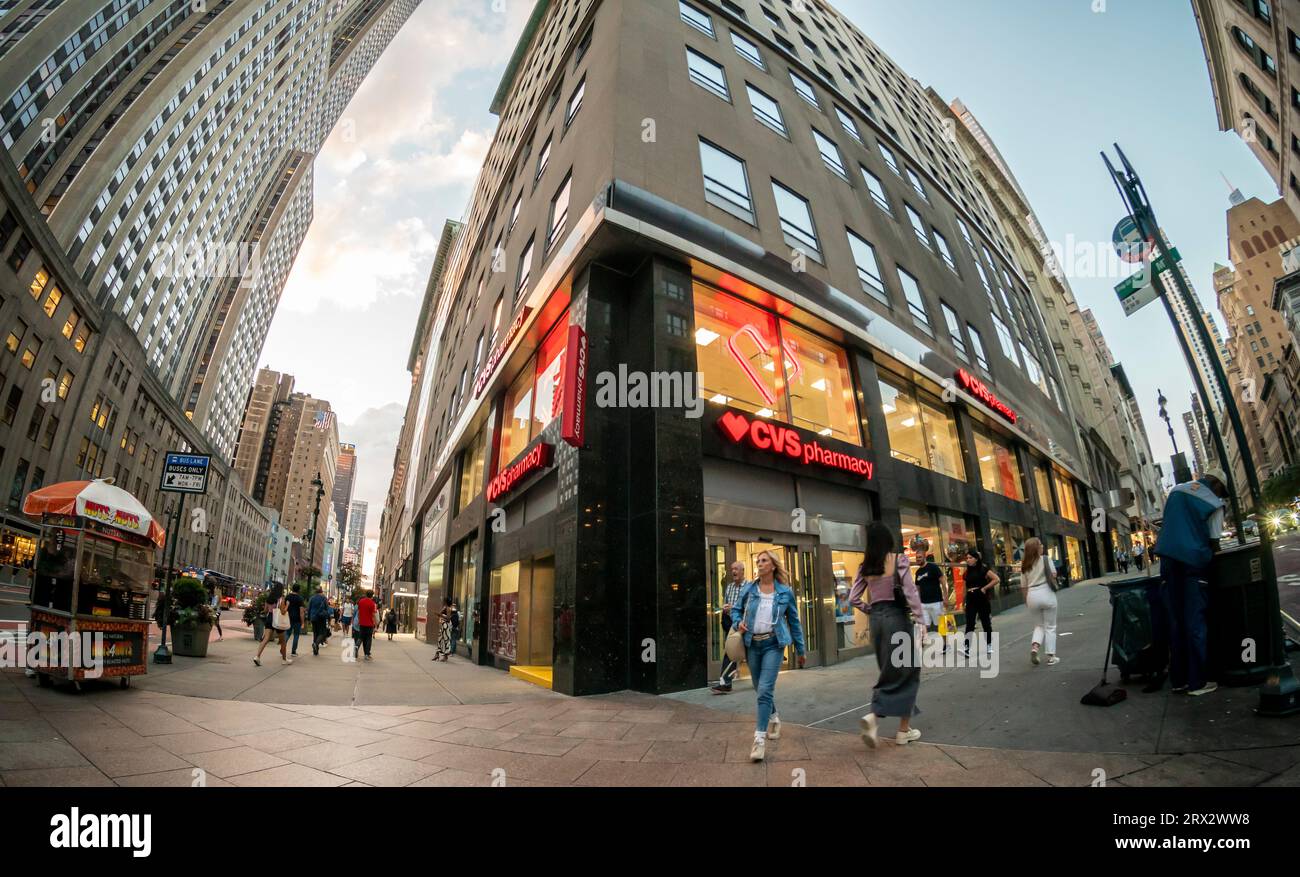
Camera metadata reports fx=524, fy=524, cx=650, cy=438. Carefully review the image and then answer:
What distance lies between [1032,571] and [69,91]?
80.3m

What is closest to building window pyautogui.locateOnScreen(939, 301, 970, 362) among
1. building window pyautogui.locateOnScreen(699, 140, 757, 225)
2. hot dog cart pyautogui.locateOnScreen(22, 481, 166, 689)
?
building window pyautogui.locateOnScreen(699, 140, 757, 225)

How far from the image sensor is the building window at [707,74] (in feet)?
49.8

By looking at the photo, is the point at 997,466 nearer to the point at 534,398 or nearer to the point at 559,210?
the point at 534,398

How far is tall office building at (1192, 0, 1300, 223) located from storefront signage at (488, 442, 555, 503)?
4407cm

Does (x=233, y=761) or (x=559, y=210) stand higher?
(x=559, y=210)

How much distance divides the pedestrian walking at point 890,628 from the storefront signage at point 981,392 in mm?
14709

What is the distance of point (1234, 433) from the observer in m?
5.43

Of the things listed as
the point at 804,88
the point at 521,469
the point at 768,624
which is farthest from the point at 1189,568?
the point at 804,88

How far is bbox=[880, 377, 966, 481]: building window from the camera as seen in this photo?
15344mm

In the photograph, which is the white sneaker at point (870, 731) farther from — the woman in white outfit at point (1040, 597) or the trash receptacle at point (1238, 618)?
the woman in white outfit at point (1040, 597)

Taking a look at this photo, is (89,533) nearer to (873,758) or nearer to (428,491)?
(873,758)

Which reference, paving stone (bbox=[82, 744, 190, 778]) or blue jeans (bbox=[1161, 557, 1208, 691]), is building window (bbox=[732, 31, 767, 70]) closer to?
blue jeans (bbox=[1161, 557, 1208, 691])

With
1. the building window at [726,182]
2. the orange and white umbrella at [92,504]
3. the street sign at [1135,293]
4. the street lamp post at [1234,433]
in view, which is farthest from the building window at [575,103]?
the orange and white umbrella at [92,504]

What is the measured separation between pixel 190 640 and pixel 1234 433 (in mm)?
18857
